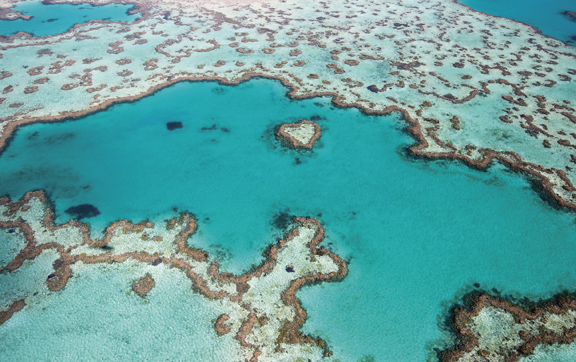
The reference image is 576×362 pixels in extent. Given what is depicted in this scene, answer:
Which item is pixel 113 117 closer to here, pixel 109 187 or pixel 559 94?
pixel 109 187

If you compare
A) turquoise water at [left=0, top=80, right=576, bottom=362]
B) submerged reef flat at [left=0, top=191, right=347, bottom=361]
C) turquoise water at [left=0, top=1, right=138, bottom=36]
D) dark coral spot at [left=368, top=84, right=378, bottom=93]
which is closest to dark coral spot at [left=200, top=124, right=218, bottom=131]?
turquoise water at [left=0, top=80, right=576, bottom=362]

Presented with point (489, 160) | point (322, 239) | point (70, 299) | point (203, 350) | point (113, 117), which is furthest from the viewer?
point (113, 117)

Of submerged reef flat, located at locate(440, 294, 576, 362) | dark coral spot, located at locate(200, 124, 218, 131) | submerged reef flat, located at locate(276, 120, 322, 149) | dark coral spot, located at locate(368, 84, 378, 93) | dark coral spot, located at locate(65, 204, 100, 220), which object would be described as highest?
dark coral spot, located at locate(368, 84, 378, 93)

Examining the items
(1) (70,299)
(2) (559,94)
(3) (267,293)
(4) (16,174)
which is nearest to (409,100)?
(2) (559,94)

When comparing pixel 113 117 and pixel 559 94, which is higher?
pixel 559 94

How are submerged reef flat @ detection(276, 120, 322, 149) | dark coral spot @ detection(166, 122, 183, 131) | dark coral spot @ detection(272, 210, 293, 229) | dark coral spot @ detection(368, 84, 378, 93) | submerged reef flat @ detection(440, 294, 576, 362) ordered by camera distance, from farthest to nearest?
1. dark coral spot @ detection(368, 84, 378, 93)
2. dark coral spot @ detection(166, 122, 183, 131)
3. submerged reef flat @ detection(276, 120, 322, 149)
4. dark coral spot @ detection(272, 210, 293, 229)
5. submerged reef flat @ detection(440, 294, 576, 362)

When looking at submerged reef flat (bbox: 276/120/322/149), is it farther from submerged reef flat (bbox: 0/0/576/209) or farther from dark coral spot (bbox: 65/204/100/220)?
dark coral spot (bbox: 65/204/100/220)

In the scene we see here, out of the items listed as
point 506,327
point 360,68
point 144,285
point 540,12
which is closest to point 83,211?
point 144,285
